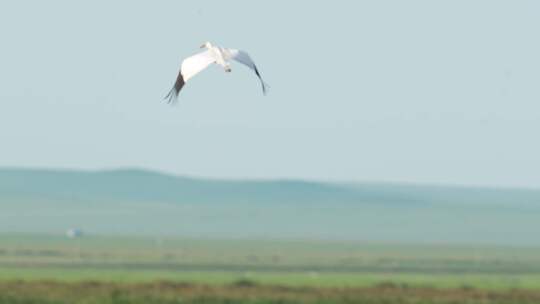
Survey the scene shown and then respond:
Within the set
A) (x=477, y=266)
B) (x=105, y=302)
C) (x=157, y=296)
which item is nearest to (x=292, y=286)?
(x=157, y=296)

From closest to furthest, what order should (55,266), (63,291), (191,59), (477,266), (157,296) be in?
(191,59), (157,296), (63,291), (55,266), (477,266)

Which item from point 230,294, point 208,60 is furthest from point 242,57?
point 230,294

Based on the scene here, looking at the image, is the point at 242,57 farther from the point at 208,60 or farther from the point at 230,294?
the point at 230,294

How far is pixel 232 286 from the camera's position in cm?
5988

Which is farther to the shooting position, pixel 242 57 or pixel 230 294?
pixel 230 294

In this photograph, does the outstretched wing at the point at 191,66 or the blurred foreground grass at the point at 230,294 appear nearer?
the outstretched wing at the point at 191,66

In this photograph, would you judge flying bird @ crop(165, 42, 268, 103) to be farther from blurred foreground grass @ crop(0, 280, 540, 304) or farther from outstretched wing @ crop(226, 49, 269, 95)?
blurred foreground grass @ crop(0, 280, 540, 304)

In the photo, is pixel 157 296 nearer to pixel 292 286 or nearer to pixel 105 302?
pixel 105 302

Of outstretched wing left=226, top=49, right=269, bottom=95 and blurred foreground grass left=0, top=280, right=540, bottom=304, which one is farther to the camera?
blurred foreground grass left=0, top=280, right=540, bottom=304

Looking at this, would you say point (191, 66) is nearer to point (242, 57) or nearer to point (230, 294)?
point (242, 57)

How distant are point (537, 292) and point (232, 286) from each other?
9646mm

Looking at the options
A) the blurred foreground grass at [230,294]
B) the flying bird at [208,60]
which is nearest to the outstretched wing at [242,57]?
the flying bird at [208,60]

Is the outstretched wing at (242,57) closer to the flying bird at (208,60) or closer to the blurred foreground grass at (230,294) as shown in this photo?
the flying bird at (208,60)

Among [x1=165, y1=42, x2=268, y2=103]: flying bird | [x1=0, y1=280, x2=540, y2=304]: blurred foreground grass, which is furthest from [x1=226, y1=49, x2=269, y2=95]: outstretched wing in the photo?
[x1=0, y1=280, x2=540, y2=304]: blurred foreground grass
